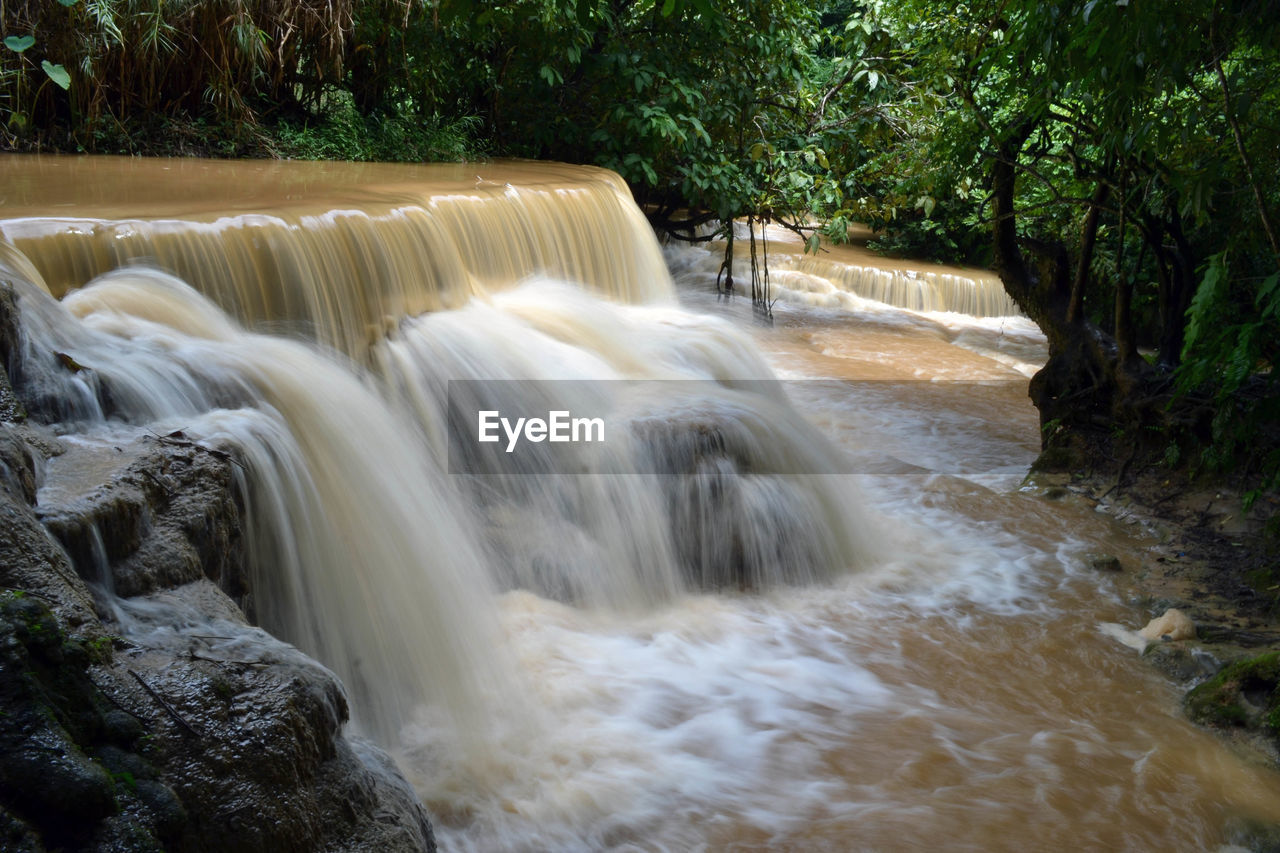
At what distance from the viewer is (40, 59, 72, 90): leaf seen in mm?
6809

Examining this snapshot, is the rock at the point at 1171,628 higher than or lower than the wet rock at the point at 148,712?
lower

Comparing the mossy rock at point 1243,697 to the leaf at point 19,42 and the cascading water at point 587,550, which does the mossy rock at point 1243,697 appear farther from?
the leaf at point 19,42

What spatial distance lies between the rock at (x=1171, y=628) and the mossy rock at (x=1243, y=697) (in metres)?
0.50

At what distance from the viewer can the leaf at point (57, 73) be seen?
6.81 meters

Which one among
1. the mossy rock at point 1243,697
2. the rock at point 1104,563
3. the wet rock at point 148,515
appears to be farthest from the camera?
the rock at point 1104,563

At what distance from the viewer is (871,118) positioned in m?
10.6

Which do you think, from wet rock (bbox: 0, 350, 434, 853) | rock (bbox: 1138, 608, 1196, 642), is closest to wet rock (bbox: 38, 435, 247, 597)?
wet rock (bbox: 0, 350, 434, 853)

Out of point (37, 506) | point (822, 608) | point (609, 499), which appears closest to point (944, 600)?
point (822, 608)

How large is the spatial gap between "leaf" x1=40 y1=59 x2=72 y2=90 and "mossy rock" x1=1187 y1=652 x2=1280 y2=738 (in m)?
7.25

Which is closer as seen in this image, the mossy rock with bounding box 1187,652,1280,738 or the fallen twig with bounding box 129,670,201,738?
the fallen twig with bounding box 129,670,201,738

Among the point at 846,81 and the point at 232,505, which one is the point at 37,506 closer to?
the point at 232,505

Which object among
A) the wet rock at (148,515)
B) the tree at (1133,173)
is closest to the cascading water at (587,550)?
the wet rock at (148,515)

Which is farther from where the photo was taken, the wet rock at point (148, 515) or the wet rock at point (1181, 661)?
the wet rock at point (1181, 661)

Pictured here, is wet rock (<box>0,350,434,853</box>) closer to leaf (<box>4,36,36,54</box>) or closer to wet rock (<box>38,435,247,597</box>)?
wet rock (<box>38,435,247,597</box>)
